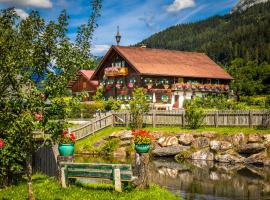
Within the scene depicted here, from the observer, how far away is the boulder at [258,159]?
24627 millimetres

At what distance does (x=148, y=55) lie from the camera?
54.3 m

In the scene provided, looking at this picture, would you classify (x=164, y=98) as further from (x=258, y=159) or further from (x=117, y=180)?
(x=117, y=180)

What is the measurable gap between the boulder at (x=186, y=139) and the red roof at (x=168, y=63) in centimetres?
2089

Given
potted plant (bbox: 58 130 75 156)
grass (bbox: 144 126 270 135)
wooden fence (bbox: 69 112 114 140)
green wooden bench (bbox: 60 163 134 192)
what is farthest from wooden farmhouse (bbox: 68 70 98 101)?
green wooden bench (bbox: 60 163 134 192)

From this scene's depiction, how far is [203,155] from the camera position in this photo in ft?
88.6

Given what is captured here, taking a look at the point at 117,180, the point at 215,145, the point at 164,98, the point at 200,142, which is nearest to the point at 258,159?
the point at 215,145

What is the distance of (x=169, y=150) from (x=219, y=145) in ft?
11.5

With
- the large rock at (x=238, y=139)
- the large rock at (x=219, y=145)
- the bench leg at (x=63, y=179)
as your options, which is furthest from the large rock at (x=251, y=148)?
the bench leg at (x=63, y=179)

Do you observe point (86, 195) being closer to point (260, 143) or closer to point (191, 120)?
point (260, 143)

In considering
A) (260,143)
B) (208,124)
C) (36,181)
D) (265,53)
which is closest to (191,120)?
(208,124)

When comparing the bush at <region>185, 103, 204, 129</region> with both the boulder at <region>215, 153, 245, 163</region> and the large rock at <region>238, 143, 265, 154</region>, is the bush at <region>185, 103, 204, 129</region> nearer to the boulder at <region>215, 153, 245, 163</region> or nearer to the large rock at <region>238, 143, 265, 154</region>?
the boulder at <region>215, 153, 245, 163</region>

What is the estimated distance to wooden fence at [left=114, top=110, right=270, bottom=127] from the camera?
1117 inches

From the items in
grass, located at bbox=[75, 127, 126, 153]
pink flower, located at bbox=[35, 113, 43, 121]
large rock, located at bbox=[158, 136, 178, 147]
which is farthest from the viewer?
grass, located at bbox=[75, 127, 126, 153]

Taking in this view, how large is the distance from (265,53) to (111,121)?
96.4m
